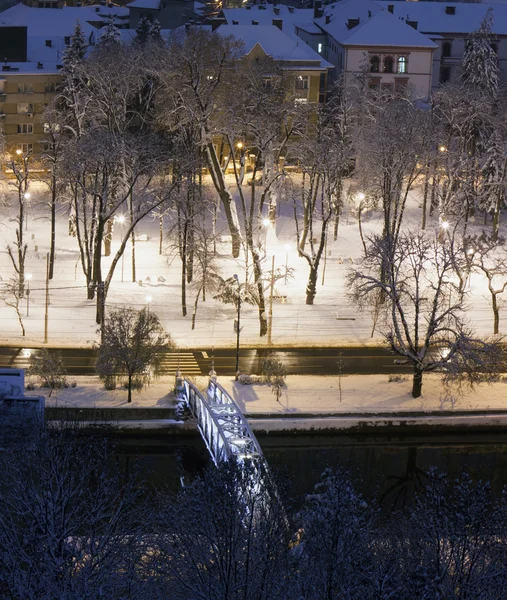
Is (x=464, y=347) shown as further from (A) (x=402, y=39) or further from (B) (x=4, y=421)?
(A) (x=402, y=39)

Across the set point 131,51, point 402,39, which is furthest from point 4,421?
point 402,39

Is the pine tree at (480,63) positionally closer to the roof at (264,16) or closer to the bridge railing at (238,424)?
the roof at (264,16)

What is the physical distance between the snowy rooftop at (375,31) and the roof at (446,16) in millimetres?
2459

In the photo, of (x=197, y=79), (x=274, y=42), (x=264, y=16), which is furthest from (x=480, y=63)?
(x=197, y=79)

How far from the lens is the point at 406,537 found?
90.6 feet

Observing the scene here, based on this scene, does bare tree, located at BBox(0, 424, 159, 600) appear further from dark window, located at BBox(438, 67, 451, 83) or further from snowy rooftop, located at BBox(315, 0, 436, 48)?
dark window, located at BBox(438, 67, 451, 83)

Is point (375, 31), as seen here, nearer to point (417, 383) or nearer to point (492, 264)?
point (492, 264)

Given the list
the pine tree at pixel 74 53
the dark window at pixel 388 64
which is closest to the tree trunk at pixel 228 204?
the pine tree at pixel 74 53

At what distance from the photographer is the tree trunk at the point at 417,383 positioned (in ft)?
136

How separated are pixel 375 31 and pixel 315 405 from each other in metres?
36.4

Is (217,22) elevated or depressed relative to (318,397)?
elevated

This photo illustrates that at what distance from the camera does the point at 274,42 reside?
67.9m

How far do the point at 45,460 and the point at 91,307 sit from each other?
19.2m

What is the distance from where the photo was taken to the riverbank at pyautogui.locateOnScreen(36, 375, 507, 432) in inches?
1555
